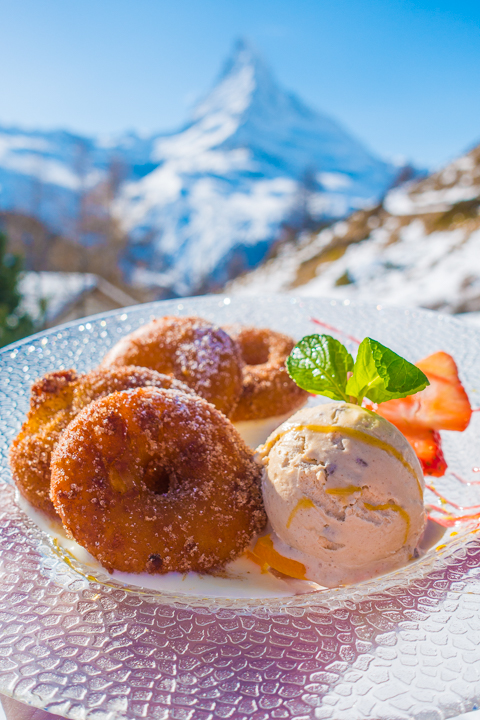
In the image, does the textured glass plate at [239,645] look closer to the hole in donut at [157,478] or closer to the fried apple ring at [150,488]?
the fried apple ring at [150,488]

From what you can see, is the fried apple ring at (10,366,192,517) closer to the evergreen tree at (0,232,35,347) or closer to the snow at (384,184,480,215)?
the evergreen tree at (0,232,35,347)

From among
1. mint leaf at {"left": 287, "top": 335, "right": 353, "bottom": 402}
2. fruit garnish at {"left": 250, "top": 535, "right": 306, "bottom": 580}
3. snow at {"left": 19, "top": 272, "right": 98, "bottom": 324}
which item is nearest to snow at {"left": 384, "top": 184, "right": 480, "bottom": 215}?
snow at {"left": 19, "top": 272, "right": 98, "bottom": 324}

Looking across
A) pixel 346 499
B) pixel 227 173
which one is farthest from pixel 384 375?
pixel 227 173

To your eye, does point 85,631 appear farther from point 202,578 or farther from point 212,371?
point 212,371

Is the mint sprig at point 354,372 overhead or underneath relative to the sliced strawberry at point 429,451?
overhead

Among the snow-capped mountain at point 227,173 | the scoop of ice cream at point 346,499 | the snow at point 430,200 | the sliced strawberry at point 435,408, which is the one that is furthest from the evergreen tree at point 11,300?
the snow-capped mountain at point 227,173

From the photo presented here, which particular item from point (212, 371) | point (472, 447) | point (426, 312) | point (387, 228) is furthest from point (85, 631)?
point (387, 228)
